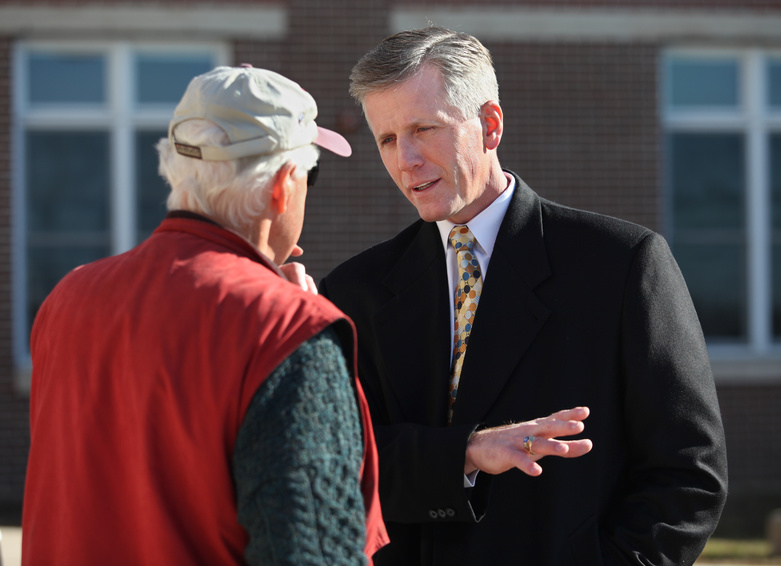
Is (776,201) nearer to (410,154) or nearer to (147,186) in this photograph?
Answer: (147,186)

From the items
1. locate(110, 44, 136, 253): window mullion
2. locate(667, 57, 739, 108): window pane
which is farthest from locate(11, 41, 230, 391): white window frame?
locate(667, 57, 739, 108): window pane

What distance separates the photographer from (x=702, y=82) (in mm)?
8125

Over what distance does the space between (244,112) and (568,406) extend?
104 cm

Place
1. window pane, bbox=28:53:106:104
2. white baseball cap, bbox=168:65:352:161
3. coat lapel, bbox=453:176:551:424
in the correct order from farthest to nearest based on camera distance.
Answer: window pane, bbox=28:53:106:104
coat lapel, bbox=453:176:551:424
white baseball cap, bbox=168:65:352:161

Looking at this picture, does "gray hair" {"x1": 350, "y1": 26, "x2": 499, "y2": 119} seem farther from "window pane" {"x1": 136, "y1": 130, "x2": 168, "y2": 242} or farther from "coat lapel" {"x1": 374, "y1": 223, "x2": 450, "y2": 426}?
"window pane" {"x1": 136, "y1": 130, "x2": 168, "y2": 242}

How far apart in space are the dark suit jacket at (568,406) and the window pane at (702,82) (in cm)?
630

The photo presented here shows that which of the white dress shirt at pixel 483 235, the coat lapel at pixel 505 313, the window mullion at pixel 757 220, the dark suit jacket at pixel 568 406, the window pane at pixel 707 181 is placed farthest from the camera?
the window pane at pixel 707 181

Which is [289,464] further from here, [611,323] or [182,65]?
[182,65]

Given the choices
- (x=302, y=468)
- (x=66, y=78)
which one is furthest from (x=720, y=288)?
(x=302, y=468)

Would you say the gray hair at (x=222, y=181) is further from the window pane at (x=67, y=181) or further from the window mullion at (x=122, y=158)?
the window pane at (x=67, y=181)

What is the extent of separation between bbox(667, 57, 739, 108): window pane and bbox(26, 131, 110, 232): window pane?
16.2 ft

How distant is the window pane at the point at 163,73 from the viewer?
764 centimetres

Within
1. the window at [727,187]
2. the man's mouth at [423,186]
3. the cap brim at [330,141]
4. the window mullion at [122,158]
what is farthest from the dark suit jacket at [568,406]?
the window at [727,187]

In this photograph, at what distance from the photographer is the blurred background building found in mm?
7410
